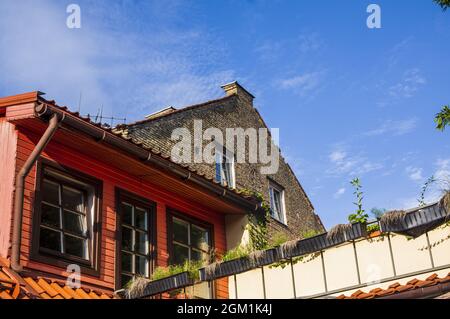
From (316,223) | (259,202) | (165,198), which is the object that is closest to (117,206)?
(165,198)

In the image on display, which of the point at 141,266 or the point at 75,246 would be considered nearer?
the point at 75,246

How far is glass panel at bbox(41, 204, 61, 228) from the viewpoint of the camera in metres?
9.27

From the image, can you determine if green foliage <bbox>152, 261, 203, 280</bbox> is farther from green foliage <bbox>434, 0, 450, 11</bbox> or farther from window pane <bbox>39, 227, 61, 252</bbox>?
green foliage <bbox>434, 0, 450, 11</bbox>

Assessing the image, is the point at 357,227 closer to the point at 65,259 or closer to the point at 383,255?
the point at 383,255

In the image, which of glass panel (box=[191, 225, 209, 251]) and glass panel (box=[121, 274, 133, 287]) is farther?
glass panel (box=[191, 225, 209, 251])

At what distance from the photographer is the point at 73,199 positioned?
9945mm

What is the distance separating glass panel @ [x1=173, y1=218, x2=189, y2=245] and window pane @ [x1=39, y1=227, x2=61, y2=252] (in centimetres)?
275

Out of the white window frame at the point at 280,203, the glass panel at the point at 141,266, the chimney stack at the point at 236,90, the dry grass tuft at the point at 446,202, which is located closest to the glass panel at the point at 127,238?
the glass panel at the point at 141,266

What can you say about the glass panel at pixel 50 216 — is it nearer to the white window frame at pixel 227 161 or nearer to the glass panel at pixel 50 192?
the glass panel at pixel 50 192

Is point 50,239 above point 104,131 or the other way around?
the other way around

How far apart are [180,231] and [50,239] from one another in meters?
3.14

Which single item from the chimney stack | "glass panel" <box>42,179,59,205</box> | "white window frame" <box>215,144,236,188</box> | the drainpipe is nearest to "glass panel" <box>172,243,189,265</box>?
"glass panel" <box>42,179,59,205</box>

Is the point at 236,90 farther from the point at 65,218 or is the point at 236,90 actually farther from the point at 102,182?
the point at 65,218

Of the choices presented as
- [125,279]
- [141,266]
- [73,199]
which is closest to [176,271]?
[125,279]
